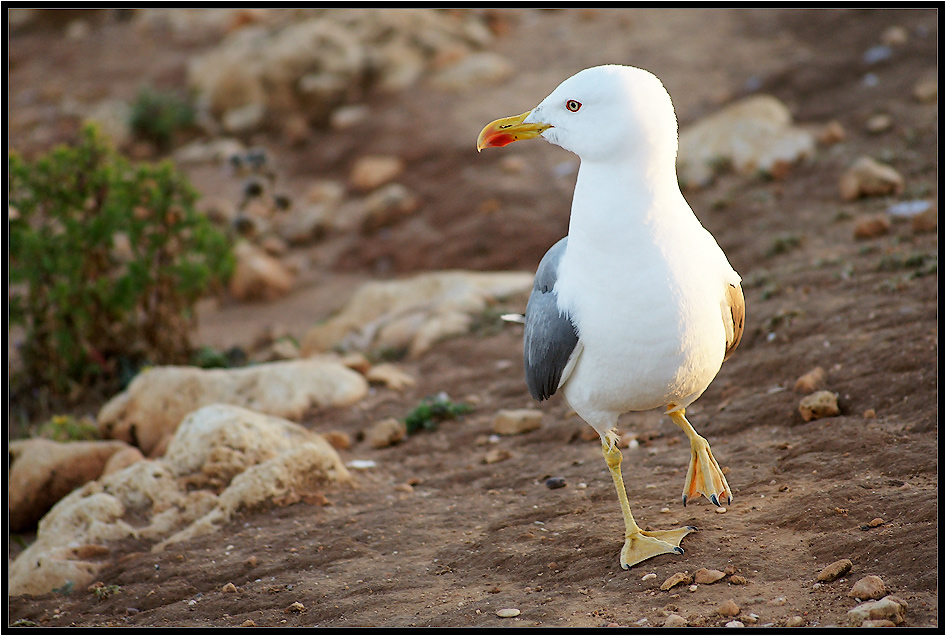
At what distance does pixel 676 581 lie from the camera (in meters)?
3.33

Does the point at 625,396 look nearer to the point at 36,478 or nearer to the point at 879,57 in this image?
the point at 36,478

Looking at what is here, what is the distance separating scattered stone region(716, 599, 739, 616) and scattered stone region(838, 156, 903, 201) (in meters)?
5.55

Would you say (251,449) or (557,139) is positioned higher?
(557,139)

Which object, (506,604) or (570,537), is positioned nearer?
(506,604)

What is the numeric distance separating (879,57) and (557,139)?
899 centimetres

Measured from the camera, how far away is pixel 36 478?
17.9 ft

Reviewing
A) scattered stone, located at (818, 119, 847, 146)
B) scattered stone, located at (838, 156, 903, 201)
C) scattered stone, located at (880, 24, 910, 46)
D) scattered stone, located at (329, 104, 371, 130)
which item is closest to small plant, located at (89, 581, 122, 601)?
scattered stone, located at (838, 156, 903, 201)

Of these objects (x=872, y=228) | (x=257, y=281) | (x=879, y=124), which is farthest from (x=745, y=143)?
(x=257, y=281)

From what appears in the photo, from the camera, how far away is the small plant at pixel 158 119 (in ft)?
46.0

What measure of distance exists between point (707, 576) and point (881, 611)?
26.7 inches

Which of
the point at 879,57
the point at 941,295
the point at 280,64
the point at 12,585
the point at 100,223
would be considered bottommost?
the point at 12,585

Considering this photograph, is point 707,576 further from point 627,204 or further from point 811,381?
point 811,381

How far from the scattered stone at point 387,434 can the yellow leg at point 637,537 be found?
2295 millimetres

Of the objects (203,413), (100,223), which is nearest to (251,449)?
(203,413)
